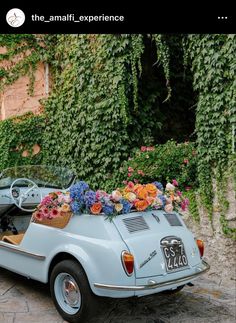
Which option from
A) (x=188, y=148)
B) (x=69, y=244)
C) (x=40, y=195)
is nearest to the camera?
(x=69, y=244)

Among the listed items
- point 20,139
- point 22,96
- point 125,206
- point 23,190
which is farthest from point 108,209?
point 22,96

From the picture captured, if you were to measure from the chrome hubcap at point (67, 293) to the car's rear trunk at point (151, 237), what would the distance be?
2.15 feet

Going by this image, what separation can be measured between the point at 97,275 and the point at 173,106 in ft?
18.9

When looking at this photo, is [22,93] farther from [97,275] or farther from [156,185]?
[97,275]

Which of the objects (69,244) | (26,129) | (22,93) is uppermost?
(22,93)

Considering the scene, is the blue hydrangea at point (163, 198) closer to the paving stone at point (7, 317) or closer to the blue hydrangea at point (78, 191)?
the blue hydrangea at point (78, 191)

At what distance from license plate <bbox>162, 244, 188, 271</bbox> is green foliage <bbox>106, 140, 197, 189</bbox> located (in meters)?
2.43

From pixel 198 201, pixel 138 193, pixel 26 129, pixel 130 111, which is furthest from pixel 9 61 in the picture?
pixel 138 193

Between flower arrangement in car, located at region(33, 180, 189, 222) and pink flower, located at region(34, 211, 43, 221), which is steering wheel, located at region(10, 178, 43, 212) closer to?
pink flower, located at region(34, 211, 43, 221)

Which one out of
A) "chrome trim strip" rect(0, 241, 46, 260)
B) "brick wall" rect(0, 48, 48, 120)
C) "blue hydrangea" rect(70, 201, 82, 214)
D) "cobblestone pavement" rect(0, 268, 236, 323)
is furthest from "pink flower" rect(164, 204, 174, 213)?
"brick wall" rect(0, 48, 48, 120)

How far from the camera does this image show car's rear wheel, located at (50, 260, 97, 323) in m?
3.23

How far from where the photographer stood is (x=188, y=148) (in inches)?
240

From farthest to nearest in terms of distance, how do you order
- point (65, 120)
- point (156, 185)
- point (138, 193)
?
point (65, 120) → point (156, 185) → point (138, 193)

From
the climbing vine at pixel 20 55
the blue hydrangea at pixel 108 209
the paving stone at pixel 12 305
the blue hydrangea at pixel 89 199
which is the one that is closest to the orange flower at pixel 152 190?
the blue hydrangea at pixel 108 209
